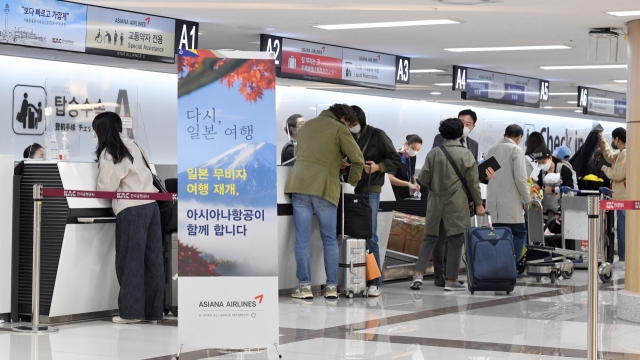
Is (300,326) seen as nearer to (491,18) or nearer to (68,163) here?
(68,163)

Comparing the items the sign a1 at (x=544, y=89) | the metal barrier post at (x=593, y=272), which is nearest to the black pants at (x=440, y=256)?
the metal barrier post at (x=593, y=272)

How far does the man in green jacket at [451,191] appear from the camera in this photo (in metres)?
9.03

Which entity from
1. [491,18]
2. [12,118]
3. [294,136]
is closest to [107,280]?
[294,136]

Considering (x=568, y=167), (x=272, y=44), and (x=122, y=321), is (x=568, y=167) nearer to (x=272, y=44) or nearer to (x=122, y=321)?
(x=272, y=44)

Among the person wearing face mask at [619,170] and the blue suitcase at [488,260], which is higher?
the person wearing face mask at [619,170]

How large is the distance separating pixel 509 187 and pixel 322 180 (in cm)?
268

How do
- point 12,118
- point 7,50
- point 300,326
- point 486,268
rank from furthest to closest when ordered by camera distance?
1. point 12,118
2. point 7,50
3. point 486,268
4. point 300,326

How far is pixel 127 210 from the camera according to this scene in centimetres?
690

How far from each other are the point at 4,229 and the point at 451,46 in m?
6.34

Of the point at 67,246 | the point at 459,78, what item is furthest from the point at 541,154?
the point at 67,246

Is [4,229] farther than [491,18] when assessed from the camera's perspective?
No

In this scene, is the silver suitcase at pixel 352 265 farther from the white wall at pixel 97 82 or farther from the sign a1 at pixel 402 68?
the sign a1 at pixel 402 68

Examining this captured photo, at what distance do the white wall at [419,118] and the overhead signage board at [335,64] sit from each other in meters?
Result: 1.37

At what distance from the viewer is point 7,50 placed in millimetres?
11375
